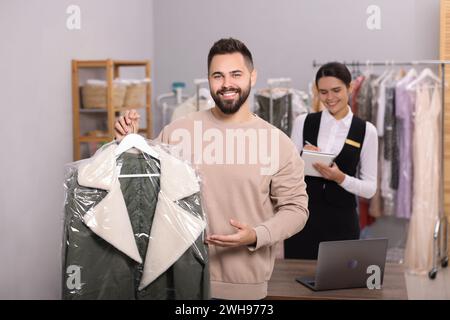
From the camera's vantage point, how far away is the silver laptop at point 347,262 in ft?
8.04

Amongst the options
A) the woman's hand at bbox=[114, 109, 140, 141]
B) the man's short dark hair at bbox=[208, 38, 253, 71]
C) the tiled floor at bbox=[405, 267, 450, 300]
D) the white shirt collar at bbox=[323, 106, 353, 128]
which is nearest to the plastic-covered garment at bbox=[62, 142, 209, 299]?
the woman's hand at bbox=[114, 109, 140, 141]

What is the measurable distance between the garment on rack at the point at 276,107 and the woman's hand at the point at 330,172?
160 centimetres

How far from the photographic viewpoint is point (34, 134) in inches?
155

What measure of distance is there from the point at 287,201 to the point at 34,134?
226cm

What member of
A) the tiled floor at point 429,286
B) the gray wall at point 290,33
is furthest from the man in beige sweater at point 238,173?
the gray wall at point 290,33

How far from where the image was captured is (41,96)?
157 inches

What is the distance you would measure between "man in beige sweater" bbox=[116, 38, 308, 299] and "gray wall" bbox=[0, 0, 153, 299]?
1819 mm

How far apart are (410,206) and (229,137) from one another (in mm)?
3415

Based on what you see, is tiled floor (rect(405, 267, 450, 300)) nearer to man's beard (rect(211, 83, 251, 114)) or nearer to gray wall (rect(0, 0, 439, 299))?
gray wall (rect(0, 0, 439, 299))

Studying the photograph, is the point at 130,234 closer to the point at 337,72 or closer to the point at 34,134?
the point at 337,72

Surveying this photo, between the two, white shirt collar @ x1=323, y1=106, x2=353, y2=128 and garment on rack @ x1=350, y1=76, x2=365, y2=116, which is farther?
garment on rack @ x1=350, y1=76, x2=365, y2=116

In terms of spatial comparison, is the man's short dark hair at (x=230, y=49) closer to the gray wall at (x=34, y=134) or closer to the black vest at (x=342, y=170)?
the black vest at (x=342, y=170)

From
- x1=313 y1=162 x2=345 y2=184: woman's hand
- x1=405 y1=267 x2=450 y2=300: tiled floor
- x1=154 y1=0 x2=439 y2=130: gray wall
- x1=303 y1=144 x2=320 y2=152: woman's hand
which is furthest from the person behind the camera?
x1=154 y1=0 x2=439 y2=130: gray wall

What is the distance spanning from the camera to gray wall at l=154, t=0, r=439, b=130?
5547mm
